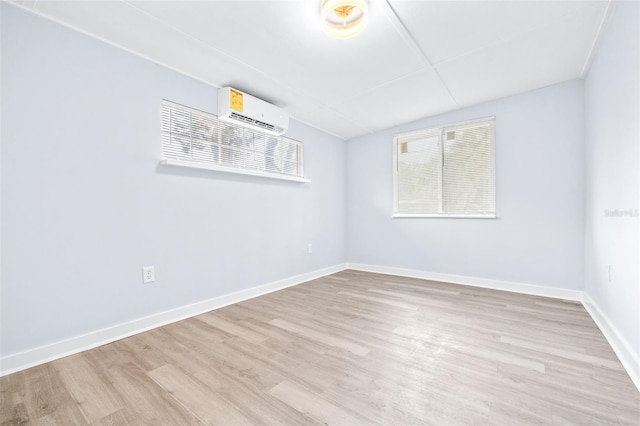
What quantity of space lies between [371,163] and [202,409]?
145 inches

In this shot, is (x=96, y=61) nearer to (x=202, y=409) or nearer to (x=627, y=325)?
(x=202, y=409)

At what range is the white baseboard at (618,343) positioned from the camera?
137cm

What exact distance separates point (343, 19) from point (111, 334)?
8.98 feet

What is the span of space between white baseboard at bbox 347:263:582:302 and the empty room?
0.02m

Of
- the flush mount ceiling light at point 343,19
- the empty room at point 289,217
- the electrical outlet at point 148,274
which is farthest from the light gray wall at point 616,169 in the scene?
the electrical outlet at point 148,274

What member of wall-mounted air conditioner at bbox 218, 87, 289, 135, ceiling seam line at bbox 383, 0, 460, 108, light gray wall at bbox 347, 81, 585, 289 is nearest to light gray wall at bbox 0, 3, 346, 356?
wall-mounted air conditioner at bbox 218, 87, 289, 135

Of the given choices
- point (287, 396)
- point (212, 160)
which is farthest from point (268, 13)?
point (287, 396)

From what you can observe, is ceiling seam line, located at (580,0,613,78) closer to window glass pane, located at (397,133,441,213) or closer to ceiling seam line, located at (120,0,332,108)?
window glass pane, located at (397,133,441,213)

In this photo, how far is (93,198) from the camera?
185cm

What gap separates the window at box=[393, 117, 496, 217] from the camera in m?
3.19

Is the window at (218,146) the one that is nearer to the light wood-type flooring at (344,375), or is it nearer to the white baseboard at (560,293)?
the light wood-type flooring at (344,375)

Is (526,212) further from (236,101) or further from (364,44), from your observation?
(236,101)

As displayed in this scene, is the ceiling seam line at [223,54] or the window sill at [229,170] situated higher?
the ceiling seam line at [223,54]

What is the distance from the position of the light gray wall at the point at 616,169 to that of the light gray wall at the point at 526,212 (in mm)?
260
